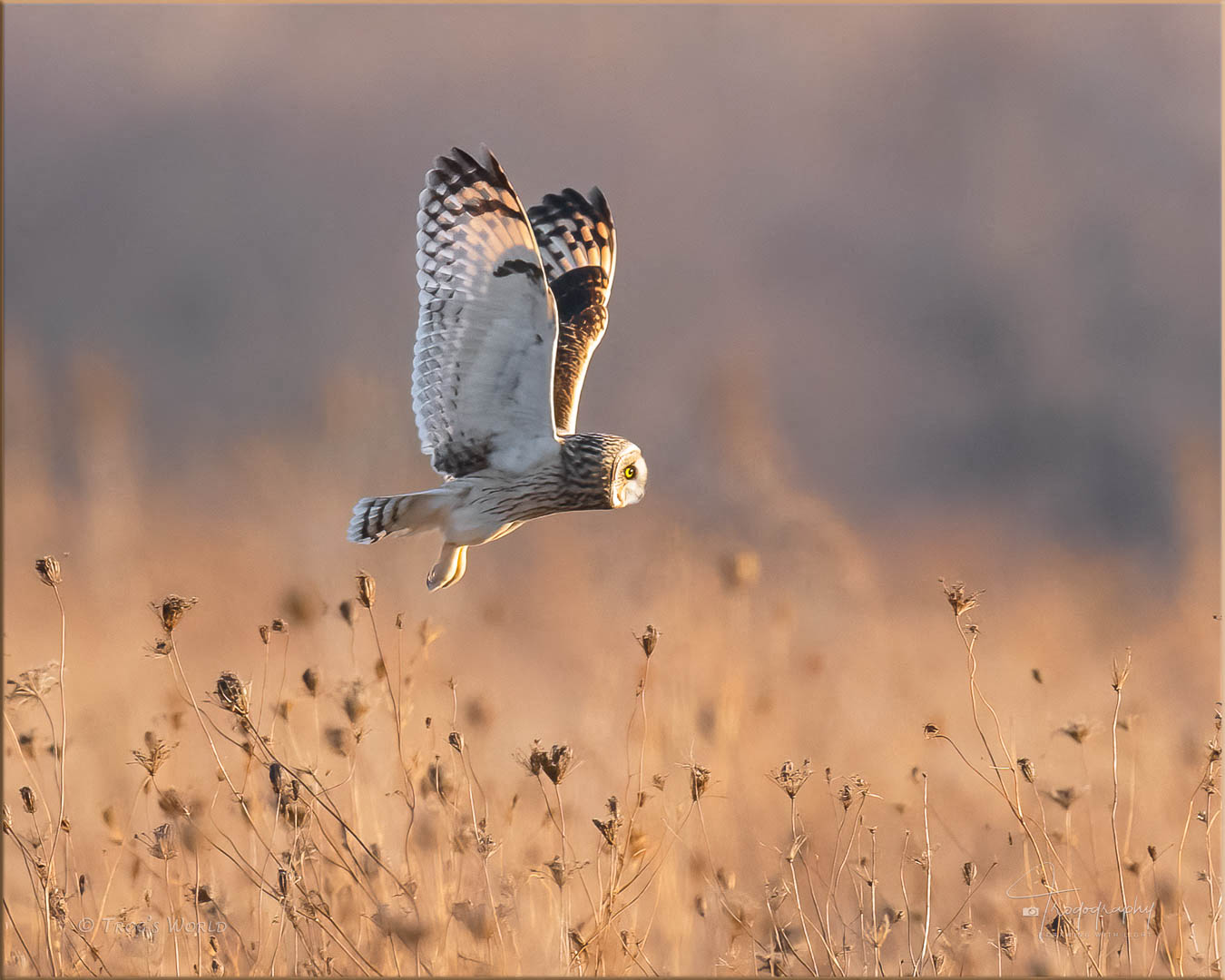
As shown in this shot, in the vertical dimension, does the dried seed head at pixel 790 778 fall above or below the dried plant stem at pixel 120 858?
above

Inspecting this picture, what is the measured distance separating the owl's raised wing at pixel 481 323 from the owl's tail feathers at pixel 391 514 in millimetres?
188

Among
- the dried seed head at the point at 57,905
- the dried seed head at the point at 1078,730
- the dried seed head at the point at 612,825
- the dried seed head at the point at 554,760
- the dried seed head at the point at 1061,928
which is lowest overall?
the dried seed head at the point at 1061,928

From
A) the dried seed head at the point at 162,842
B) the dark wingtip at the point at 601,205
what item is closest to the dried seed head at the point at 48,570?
the dried seed head at the point at 162,842

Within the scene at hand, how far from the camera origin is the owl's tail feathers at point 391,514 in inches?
147

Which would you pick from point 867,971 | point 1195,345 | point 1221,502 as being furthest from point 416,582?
point 1195,345

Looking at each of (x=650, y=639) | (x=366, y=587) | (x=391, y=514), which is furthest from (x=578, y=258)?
(x=650, y=639)

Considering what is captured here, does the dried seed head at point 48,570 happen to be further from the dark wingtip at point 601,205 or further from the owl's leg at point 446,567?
the dark wingtip at point 601,205

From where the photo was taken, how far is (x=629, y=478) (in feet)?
12.9

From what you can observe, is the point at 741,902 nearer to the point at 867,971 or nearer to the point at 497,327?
the point at 867,971

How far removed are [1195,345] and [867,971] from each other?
2299cm

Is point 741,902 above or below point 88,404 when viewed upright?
below

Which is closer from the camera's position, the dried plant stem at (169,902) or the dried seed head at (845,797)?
the dried seed head at (845,797)

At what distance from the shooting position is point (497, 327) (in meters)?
3.63

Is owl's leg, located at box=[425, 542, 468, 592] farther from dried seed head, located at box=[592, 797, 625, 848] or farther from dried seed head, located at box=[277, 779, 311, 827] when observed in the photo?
dried seed head, located at box=[592, 797, 625, 848]
